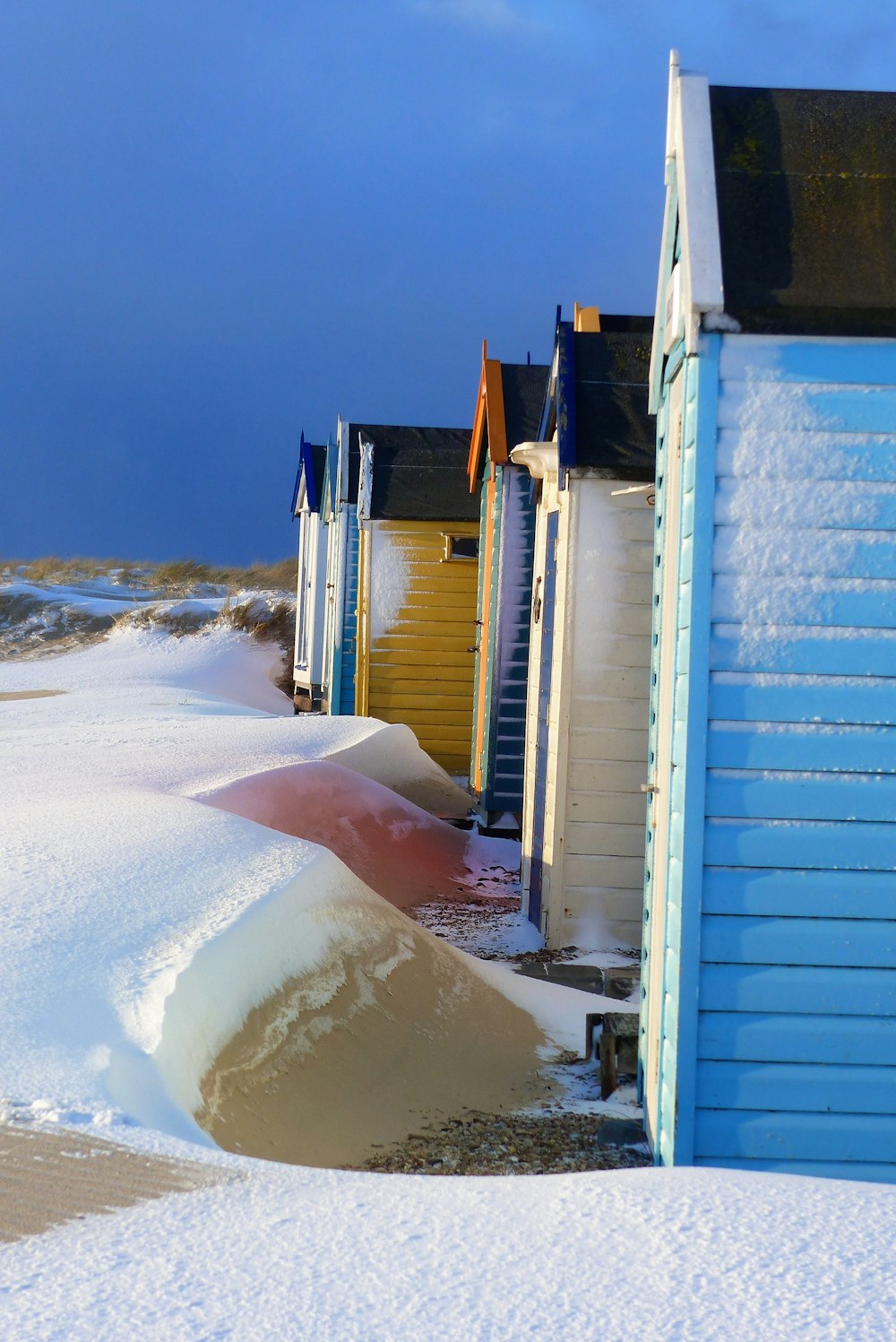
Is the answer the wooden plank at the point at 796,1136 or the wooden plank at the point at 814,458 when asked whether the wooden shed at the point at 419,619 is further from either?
the wooden plank at the point at 796,1136

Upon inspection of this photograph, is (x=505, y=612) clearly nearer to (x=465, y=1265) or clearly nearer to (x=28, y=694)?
(x=465, y=1265)

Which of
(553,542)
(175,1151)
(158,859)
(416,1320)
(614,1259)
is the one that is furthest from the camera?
(553,542)

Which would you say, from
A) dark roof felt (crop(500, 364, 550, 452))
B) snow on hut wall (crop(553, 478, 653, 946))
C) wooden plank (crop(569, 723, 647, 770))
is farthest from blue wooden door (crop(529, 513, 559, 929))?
dark roof felt (crop(500, 364, 550, 452))

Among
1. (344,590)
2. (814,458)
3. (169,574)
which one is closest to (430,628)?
(344,590)

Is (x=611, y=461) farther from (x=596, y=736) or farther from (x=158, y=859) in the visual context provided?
(x=158, y=859)

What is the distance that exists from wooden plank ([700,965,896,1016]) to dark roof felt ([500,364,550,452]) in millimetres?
8635

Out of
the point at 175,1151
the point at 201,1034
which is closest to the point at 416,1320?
the point at 175,1151

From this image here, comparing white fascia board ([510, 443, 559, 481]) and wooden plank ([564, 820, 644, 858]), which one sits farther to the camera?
white fascia board ([510, 443, 559, 481])

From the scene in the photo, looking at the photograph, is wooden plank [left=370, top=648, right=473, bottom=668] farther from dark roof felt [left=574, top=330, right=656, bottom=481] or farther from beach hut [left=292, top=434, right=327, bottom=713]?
dark roof felt [left=574, top=330, right=656, bottom=481]

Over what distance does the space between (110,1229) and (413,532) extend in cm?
1415

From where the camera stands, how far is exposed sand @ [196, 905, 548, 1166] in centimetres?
407

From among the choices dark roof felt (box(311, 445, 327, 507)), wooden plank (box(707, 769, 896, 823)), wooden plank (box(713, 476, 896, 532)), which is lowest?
wooden plank (box(707, 769, 896, 823))

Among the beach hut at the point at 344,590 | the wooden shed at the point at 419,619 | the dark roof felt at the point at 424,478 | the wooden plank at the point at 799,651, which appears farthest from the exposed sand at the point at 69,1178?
the beach hut at the point at 344,590

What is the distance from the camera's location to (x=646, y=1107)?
449cm
